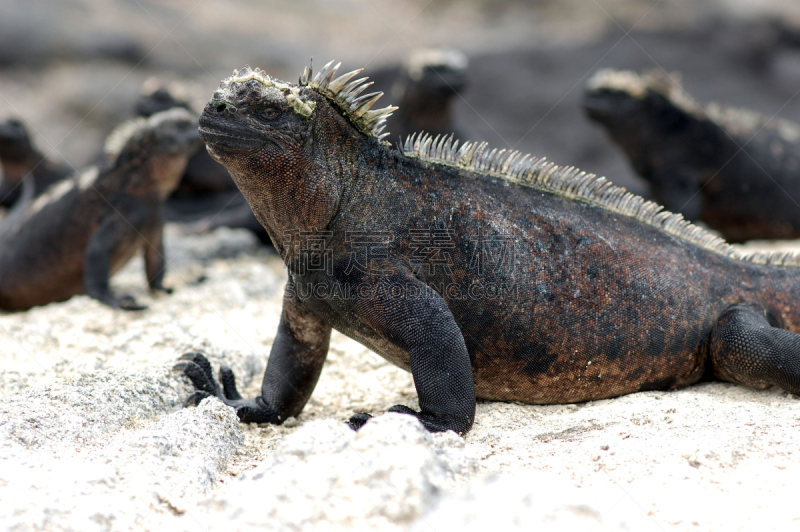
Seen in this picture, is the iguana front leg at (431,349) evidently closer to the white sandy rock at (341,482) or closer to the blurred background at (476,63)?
the white sandy rock at (341,482)

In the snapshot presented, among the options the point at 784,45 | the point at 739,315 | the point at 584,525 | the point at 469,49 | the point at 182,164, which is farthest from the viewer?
the point at 469,49

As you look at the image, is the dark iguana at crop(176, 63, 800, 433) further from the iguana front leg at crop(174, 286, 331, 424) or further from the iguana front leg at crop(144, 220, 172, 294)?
the iguana front leg at crop(144, 220, 172, 294)

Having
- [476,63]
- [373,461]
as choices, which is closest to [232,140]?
[373,461]

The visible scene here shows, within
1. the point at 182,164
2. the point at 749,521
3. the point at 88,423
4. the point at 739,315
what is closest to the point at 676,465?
the point at 749,521

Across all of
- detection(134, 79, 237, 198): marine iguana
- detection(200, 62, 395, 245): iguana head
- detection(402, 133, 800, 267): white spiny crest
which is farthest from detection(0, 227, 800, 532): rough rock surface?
detection(134, 79, 237, 198): marine iguana

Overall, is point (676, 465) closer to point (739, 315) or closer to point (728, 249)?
point (739, 315)
